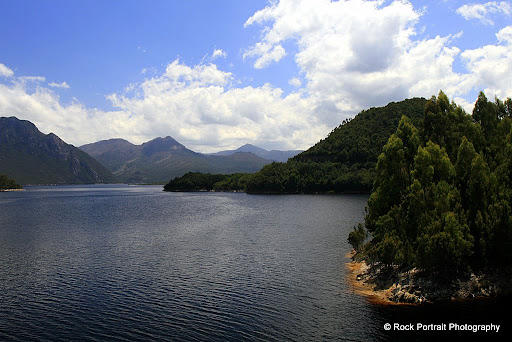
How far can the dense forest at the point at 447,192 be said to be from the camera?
146 feet

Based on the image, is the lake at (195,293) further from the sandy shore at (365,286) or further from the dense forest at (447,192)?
the dense forest at (447,192)

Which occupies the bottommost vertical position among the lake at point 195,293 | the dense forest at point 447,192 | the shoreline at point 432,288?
the lake at point 195,293

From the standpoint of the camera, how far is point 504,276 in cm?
4569

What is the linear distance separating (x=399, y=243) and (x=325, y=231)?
48.3 metres

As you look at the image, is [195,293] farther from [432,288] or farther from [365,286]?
[432,288]

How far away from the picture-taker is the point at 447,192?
48.0m

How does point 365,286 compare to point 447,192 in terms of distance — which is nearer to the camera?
point 447,192

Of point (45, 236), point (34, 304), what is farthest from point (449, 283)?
point (45, 236)

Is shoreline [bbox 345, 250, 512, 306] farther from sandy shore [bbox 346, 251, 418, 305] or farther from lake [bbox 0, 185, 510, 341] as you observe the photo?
lake [bbox 0, 185, 510, 341]

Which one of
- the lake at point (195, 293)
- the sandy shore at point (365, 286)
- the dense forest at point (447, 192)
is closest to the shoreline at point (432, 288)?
the sandy shore at point (365, 286)

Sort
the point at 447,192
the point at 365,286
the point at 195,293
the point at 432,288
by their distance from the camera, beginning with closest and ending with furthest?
the point at 432,288 < the point at 447,192 < the point at 195,293 < the point at 365,286

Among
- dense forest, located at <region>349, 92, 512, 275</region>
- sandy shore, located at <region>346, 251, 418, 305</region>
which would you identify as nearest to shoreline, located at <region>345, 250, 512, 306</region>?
sandy shore, located at <region>346, 251, 418, 305</region>

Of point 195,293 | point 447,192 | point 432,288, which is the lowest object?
point 195,293

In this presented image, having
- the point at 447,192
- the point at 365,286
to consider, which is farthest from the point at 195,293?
the point at 447,192
